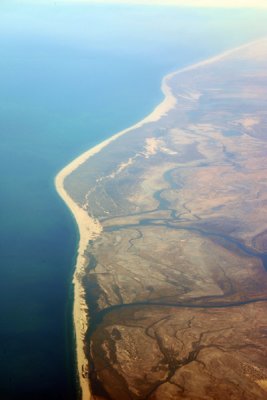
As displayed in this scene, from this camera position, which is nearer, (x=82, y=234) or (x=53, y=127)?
(x=82, y=234)

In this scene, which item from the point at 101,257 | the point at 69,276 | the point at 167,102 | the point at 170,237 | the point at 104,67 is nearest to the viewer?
the point at 69,276

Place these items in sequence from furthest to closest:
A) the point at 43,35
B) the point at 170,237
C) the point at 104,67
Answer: the point at 43,35
the point at 104,67
the point at 170,237

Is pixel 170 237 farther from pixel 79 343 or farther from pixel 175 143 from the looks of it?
pixel 175 143

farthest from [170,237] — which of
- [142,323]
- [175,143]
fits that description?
[175,143]

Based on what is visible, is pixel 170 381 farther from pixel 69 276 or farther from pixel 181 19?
pixel 181 19

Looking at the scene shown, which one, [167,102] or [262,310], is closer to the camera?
[262,310]

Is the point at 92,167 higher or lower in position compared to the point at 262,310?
higher

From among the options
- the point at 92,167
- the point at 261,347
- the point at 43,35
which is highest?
the point at 43,35
